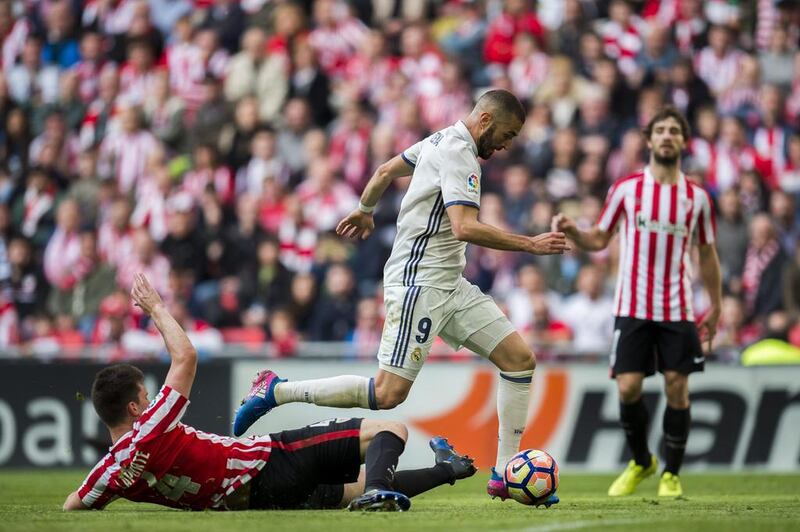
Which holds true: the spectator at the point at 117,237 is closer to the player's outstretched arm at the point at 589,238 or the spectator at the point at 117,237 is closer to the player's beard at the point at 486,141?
the player's outstretched arm at the point at 589,238

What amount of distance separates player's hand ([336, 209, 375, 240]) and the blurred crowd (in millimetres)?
4729

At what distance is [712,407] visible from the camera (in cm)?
1324

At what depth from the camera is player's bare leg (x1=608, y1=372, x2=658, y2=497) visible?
10.1 m

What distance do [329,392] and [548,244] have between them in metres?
1.65

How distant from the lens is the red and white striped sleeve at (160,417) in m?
7.32

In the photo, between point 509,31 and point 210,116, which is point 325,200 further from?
point 509,31

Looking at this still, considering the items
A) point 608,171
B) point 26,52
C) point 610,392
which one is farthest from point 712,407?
point 26,52

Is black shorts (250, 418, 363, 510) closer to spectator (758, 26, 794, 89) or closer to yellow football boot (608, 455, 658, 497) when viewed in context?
yellow football boot (608, 455, 658, 497)

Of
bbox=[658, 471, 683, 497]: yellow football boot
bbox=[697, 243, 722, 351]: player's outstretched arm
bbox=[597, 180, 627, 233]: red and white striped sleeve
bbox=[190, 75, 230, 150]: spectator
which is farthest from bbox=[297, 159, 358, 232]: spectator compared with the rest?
bbox=[658, 471, 683, 497]: yellow football boot

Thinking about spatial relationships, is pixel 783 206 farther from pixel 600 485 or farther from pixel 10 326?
pixel 10 326

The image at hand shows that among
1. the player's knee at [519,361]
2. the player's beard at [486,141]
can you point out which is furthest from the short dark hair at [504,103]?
the player's knee at [519,361]

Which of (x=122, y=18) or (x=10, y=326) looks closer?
(x=10, y=326)

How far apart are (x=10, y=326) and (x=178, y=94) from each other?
13.6 feet

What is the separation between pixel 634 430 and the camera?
10.2 meters
